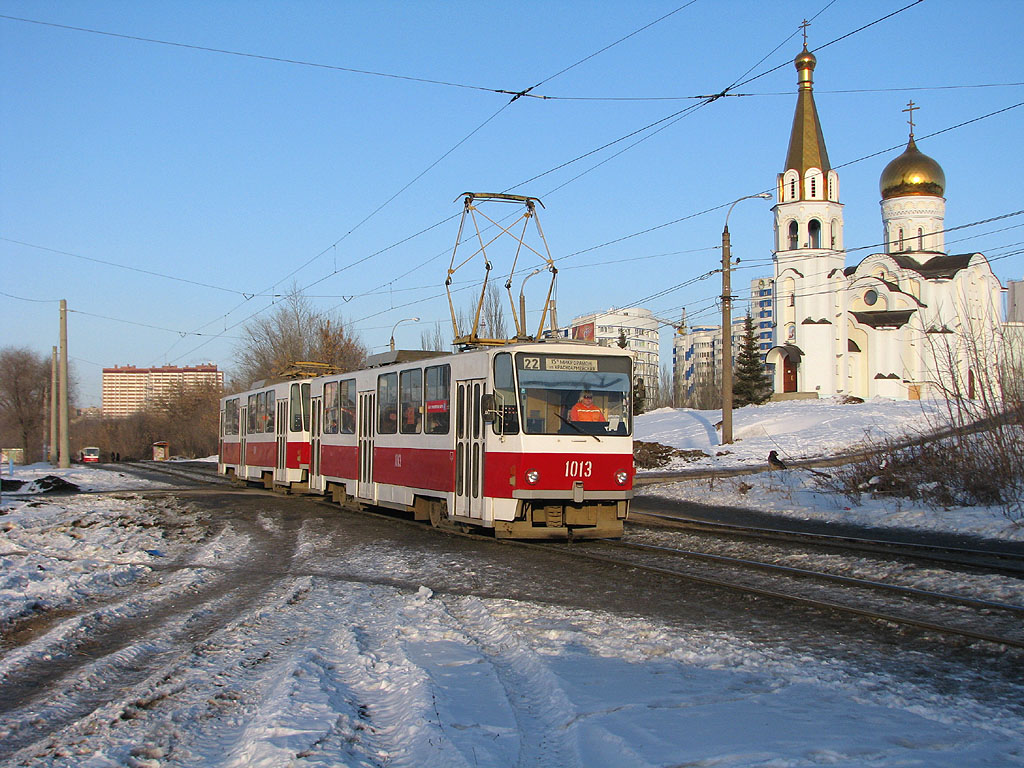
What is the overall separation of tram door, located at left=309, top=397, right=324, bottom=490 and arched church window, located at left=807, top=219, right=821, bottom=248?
49.3 m

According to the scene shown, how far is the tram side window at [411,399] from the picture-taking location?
651 inches

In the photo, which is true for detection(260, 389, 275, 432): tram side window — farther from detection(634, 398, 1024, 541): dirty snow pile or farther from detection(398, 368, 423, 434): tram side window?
detection(634, 398, 1024, 541): dirty snow pile

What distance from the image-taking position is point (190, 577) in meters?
11.7

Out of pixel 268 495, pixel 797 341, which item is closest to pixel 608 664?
pixel 268 495

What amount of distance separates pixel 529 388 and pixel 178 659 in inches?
283

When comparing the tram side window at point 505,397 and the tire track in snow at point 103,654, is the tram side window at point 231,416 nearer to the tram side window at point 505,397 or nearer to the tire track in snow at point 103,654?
the tram side window at point 505,397

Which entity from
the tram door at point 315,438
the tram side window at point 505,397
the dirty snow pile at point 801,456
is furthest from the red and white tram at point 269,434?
the tram side window at point 505,397

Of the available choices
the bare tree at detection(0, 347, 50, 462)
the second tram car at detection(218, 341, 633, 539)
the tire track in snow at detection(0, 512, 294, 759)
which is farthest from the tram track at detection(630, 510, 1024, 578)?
the bare tree at detection(0, 347, 50, 462)

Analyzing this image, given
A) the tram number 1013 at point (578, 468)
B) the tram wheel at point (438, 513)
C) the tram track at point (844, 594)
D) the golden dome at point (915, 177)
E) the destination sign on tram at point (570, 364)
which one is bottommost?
the tram track at point (844, 594)

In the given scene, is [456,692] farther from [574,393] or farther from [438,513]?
[438,513]

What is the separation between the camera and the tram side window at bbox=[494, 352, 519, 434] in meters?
13.5

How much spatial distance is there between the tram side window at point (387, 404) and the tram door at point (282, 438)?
768 centimetres

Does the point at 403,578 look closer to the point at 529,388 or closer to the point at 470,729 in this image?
the point at 529,388

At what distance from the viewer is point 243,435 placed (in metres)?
31.6
